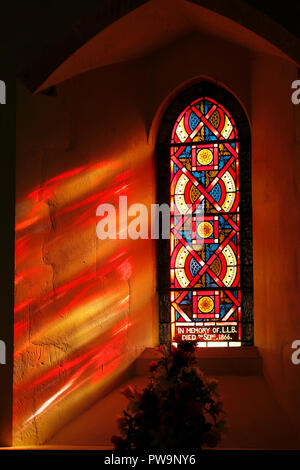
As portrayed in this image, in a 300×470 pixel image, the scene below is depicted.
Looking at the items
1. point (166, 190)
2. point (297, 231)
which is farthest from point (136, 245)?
point (297, 231)

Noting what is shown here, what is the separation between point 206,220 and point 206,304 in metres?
0.60

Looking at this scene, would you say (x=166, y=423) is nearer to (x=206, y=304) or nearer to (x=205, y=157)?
(x=206, y=304)

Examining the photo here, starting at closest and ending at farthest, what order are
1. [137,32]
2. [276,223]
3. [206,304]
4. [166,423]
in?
[166,423], [276,223], [137,32], [206,304]

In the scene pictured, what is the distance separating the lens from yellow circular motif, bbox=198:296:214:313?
4905 millimetres

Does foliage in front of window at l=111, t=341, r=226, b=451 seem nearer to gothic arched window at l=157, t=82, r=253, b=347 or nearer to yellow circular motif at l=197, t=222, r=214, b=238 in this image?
gothic arched window at l=157, t=82, r=253, b=347

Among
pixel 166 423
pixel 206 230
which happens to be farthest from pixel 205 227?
pixel 166 423

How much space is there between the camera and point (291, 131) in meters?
3.58

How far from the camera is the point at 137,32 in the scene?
14.1 ft

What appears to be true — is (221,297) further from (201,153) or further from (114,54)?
(114,54)

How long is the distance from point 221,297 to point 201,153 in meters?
1.06

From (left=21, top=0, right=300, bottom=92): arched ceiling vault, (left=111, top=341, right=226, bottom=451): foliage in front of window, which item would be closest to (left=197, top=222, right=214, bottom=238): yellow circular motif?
(left=21, top=0, right=300, bottom=92): arched ceiling vault

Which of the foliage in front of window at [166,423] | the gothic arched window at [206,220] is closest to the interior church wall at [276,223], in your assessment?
the gothic arched window at [206,220]

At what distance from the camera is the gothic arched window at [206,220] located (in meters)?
4.88

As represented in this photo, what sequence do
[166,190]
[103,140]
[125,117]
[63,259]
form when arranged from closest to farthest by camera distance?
[63,259] → [103,140] → [125,117] → [166,190]
